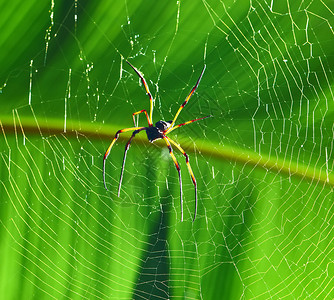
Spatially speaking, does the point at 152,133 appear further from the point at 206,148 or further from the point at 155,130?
the point at 206,148

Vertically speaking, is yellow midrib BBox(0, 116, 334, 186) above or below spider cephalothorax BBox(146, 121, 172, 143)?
below

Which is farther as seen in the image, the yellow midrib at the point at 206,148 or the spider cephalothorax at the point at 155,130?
the spider cephalothorax at the point at 155,130

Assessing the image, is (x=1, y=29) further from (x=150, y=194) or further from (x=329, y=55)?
(x=329, y=55)

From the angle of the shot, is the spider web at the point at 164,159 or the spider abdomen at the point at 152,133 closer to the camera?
the spider web at the point at 164,159

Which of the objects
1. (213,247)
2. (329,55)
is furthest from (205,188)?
(329,55)

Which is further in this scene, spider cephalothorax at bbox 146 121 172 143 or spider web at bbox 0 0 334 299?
spider cephalothorax at bbox 146 121 172 143

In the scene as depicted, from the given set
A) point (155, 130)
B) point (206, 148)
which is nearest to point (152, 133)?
point (155, 130)

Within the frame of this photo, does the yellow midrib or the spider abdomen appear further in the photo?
the spider abdomen

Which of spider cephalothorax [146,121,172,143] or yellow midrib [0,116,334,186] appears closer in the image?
yellow midrib [0,116,334,186]

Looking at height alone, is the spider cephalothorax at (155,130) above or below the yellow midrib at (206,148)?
above
